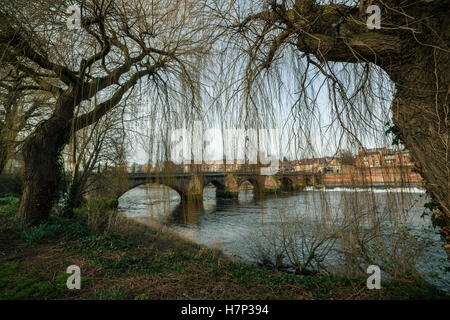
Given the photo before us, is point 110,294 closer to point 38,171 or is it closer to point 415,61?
point 415,61

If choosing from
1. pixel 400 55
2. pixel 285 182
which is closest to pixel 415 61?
pixel 400 55

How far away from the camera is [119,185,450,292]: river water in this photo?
1.84 meters

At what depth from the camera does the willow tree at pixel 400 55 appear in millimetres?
1353

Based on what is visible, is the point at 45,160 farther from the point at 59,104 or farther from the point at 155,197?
the point at 155,197

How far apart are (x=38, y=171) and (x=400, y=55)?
6.06 meters

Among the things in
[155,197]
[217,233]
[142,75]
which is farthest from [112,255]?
[217,233]

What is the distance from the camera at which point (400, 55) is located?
1.50 meters

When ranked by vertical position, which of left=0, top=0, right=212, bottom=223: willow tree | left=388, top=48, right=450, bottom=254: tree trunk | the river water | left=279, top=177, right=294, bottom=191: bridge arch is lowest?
the river water

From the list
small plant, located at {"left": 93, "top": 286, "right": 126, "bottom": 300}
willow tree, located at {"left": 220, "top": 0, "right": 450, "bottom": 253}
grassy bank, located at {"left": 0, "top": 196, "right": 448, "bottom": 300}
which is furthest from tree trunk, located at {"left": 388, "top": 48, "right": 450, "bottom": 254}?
small plant, located at {"left": 93, "top": 286, "right": 126, "bottom": 300}

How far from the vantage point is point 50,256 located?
306 cm

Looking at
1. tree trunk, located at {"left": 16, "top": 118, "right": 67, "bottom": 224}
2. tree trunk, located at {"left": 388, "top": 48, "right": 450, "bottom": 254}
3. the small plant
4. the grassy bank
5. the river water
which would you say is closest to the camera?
tree trunk, located at {"left": 388, "top": 48, "right": 450, "bottom": 254}

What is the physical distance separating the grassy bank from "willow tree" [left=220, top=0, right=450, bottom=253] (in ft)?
4.13

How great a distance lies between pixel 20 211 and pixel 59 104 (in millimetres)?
2389

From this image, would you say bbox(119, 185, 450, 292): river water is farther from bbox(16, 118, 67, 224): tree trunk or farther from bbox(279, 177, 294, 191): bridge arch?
bbox(16, 118, 67, 224): tree trunk
